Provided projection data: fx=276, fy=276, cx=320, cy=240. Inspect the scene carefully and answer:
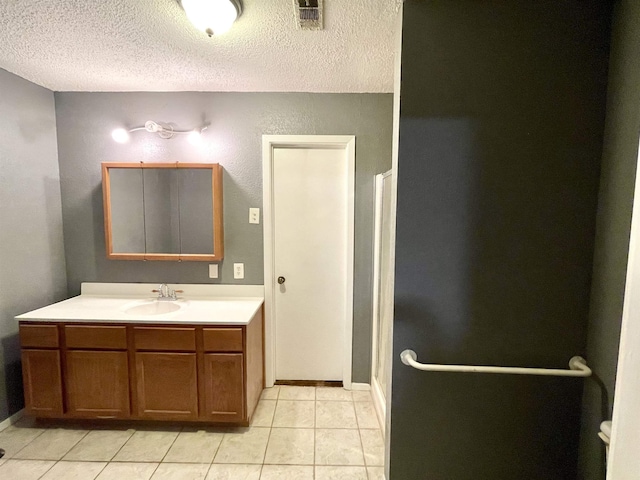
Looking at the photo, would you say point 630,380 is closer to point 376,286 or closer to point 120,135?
point 376,286

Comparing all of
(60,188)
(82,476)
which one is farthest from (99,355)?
(60,188)

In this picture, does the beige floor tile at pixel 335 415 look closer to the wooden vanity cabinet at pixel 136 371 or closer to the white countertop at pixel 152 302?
the wooden vanity cabinet at pixel 136 371

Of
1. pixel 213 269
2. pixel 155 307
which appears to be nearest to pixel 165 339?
pixel 155 307

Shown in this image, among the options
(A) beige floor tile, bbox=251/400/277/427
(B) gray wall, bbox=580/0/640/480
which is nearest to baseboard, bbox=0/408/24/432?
(A) beige floor tile, bbox=251/400/277/427

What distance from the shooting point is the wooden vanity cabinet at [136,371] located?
1.78 m

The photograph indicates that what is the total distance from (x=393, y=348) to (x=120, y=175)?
232 centimetres

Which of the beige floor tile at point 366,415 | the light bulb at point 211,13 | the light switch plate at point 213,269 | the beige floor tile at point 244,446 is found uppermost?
the light bulb at point 211,13

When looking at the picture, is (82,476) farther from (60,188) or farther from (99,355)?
(60,188)

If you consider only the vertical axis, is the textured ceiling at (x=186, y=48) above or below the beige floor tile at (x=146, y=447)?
above

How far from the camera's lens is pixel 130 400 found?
1816mm

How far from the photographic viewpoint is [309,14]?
1.34 m

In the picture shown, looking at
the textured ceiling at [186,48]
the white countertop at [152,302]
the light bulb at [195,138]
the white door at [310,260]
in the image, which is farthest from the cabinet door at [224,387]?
the textured ceiling at [186,48]

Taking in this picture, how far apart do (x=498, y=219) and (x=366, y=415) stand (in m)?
1.71

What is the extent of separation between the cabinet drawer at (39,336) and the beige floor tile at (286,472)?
1570mm
